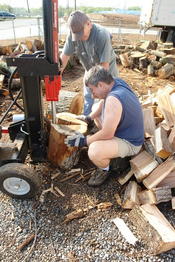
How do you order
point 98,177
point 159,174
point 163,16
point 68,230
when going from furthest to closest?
point 163,16
point 98,177
point 159,174
point 68,230

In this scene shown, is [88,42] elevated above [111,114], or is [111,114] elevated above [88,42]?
[88,42]

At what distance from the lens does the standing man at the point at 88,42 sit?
2883 mm

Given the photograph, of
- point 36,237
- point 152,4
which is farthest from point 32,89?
point 152,4

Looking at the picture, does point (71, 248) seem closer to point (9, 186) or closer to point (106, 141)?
point (9, 186)

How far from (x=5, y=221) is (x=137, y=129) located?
1.78 m

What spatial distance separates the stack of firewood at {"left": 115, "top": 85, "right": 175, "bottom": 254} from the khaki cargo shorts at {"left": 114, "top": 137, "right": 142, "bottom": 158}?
4.0 inches

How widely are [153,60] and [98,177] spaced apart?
5.85m

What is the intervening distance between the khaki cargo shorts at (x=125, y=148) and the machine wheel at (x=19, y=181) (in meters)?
0.99

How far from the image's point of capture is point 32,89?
2.62 m

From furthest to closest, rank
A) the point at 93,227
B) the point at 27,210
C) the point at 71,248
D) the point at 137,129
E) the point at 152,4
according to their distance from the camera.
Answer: the point at 152,4, the point at 137,129, the point at 27,210, the point at 93,227, the point at 71,248

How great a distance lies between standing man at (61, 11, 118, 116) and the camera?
2.88m

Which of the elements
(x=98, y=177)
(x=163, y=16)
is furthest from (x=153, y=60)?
(x=98, y=177)

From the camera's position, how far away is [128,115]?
258 cm

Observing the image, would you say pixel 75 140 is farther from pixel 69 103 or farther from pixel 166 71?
pixel 166 71
